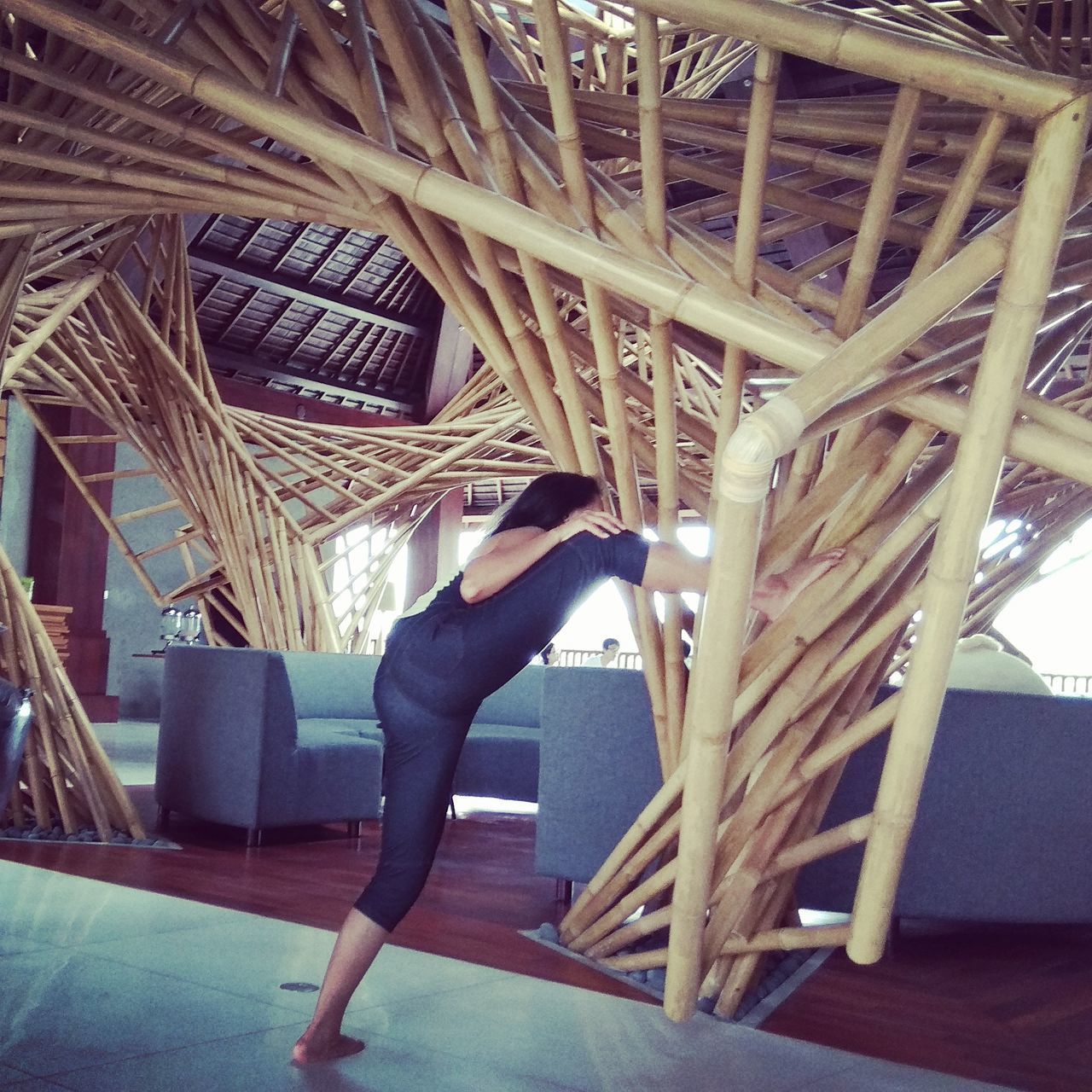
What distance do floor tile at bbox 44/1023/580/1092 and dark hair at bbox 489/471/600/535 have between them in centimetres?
99

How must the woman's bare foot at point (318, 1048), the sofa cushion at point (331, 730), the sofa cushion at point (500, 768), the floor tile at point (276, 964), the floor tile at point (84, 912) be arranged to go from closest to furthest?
the woman's bare foot at point (318, 1048), the floor tile at point (276, 964), the floor tile at point (84, 912), the sofa cushion at point (331, 730), the sofa cushion at point (500, 768)

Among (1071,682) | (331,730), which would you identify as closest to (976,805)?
(331,730)

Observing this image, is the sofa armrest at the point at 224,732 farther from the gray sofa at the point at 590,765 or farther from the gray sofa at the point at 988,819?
the gray sofa at the point at 988,819

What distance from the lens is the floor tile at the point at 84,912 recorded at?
2.95m

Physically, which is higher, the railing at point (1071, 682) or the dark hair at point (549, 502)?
the dark hair at point (549, 502)

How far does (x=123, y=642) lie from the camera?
1115 centimetres

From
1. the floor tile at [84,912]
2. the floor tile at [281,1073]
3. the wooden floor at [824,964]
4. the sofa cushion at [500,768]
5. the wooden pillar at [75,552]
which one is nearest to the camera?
the floor tile at [281,1073]

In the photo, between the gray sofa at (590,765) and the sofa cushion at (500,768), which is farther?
the sofa cushion at (500,768)

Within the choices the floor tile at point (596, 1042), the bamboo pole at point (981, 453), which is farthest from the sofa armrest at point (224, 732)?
the bamboo pole at point (981, 453)

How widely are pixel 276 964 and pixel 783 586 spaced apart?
149 cm

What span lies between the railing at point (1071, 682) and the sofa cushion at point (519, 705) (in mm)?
7023

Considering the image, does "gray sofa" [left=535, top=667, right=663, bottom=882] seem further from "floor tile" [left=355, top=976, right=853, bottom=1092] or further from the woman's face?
the woman's face

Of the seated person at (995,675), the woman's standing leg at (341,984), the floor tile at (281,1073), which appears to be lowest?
the floor tile at (281,1073)

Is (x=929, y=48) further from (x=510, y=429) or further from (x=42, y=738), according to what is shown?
(x=510, y=429)
